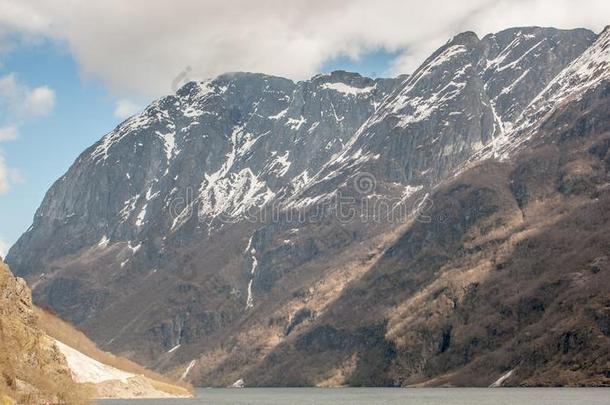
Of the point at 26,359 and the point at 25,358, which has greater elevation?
the point at 25,358

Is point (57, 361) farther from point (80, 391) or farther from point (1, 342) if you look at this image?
point (1, 342)

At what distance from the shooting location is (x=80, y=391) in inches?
6122

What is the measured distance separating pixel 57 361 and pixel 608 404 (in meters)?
110

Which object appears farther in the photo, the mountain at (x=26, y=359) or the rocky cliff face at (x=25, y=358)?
the mountain at (x=26, y=359)

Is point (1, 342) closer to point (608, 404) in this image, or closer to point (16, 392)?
point (16, 392)

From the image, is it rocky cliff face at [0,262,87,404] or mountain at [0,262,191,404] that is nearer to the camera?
rocky cliff face at [0,262,87,404]

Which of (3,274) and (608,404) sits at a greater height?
(3,274)

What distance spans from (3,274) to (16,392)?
3573 cm

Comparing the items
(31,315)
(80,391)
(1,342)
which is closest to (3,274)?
(31,315)

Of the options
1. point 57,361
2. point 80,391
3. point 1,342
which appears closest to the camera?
point 1,342

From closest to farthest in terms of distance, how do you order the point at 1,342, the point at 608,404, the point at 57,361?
the point at 1,342
the point at 57,361
the point at 608,404

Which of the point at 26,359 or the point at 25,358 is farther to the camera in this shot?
the point at 26,359

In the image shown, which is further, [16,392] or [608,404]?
[608,404]

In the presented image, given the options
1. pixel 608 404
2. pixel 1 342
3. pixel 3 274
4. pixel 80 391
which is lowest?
pixel 608 404
